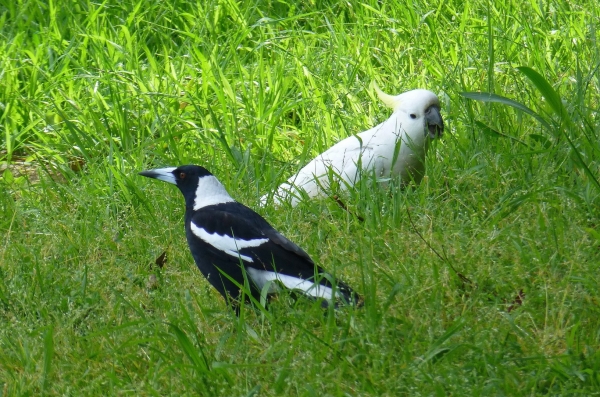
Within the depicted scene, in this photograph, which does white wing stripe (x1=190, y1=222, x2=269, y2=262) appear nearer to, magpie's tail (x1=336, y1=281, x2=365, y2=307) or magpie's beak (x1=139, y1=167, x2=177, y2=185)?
magpie's tail (x1=336, y1=281, x2=365, y2=307)

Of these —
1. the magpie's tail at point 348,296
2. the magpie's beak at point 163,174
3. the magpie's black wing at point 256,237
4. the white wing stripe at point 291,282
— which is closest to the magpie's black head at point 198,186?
the magpie's beak at point 163,174

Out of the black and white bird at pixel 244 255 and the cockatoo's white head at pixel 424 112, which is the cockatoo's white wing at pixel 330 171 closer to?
the cockatoo's white head at pixel 424 112

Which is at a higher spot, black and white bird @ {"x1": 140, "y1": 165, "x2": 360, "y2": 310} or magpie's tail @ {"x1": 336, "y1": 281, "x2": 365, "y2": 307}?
magpie's tail @ {"x1": 336, "y1": 281, "x2": 365, "y2": 307}

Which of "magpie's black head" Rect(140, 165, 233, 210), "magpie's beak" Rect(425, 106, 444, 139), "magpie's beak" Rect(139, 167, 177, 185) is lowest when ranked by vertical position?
"magpie's beak" Rect(139, 167, 177, 185)

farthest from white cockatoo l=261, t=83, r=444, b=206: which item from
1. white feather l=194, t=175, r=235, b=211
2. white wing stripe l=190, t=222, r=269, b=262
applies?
white wing stripe l=190, t=222, r=269, b=262

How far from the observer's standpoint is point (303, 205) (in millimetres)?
4129

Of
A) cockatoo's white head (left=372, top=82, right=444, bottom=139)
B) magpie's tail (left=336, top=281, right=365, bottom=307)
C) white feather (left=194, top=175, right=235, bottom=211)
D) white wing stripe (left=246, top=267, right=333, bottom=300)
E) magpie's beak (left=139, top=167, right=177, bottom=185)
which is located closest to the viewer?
magpie's tail (left=336, top=281, right=365, bottom=307)

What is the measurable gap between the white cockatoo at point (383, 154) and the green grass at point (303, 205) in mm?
128

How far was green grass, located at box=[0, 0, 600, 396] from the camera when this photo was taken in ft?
9.15

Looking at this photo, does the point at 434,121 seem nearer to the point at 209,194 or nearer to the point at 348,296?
the point at 209,194

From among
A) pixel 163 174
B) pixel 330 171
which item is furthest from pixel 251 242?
pixel 330 171

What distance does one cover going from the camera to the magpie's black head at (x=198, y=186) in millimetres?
3750

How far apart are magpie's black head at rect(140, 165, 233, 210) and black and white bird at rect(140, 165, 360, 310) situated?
51mm

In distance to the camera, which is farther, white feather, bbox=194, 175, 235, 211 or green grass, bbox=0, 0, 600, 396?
white feather, bbox=194, 175, 235, 211
